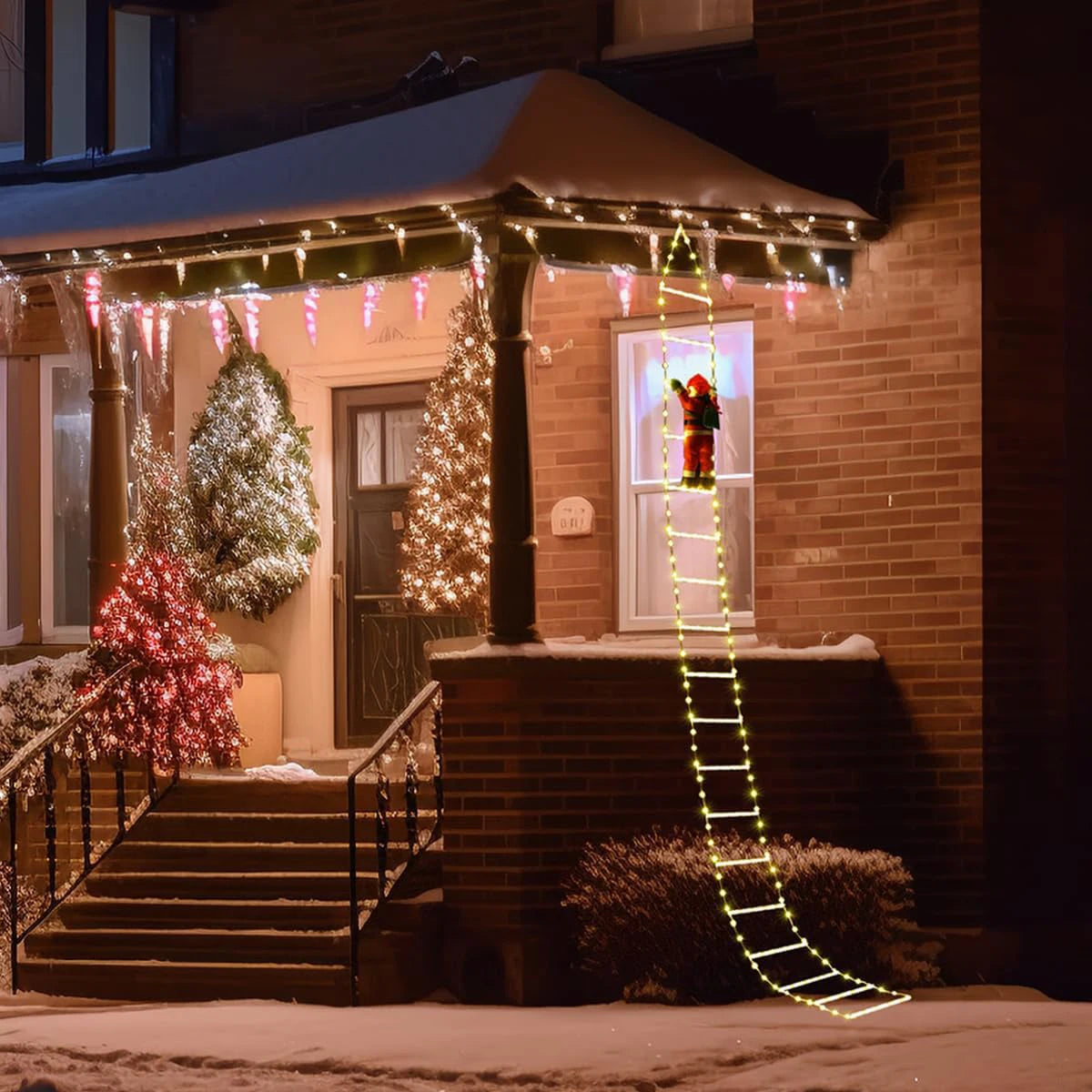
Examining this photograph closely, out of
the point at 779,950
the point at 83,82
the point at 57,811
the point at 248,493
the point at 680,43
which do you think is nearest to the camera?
the point at 779,950

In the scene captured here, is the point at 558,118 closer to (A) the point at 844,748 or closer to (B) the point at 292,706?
(A) the point at 844,748

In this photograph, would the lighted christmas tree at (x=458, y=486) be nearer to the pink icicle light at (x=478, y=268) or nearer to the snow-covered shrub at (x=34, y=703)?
the pink icicle light at (x=478, y=268)

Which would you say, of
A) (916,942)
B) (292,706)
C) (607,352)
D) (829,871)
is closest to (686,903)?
(829,871)

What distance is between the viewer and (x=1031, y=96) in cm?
1273

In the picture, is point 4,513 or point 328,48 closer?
point 328,48

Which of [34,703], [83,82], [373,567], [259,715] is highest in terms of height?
[83,82]

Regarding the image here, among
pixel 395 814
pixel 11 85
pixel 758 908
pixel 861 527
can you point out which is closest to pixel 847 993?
pixel 758 908

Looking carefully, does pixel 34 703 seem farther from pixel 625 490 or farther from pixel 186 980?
pixel 625 490

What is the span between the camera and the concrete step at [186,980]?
11477mm

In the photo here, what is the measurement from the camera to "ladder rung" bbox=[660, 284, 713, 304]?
503 inches

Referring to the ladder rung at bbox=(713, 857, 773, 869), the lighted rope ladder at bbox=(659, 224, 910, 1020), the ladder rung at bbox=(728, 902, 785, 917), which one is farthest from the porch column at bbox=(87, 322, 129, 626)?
the ladder rung at bbox=(728, 902, 785, 917)

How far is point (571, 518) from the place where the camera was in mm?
13703

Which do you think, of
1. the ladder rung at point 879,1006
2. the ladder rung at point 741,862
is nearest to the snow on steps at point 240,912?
the ladder rung at point 741,862

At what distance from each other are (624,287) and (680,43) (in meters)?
1.78
